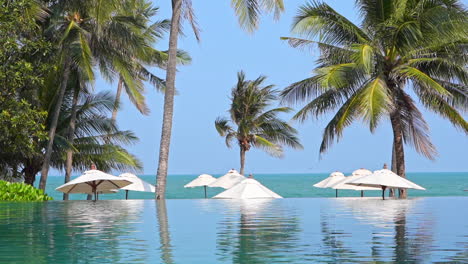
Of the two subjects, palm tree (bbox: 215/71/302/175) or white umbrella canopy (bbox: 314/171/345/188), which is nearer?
white umbrella canopy (bbox: 314/171/345/188)

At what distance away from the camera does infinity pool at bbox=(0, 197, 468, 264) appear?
704 centimetres

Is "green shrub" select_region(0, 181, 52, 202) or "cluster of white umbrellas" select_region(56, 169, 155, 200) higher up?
"cluster of white umbrellas" select_region(56, 169, 155, 200)

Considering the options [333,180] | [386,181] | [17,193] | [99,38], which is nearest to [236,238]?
[17,193]

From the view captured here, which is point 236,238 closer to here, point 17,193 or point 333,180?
point 17,193

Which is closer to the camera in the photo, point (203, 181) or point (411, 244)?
A: point (411, 244)

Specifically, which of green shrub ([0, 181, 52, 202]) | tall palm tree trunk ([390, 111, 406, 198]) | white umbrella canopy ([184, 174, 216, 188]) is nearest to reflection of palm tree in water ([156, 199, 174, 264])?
green shrub ([0, 181, 52, 202])

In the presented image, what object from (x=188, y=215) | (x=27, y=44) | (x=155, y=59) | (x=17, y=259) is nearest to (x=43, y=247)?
(x=17, y=259)

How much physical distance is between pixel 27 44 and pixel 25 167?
9.59m

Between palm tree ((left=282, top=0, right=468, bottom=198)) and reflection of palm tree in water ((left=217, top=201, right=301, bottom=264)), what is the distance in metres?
10.3

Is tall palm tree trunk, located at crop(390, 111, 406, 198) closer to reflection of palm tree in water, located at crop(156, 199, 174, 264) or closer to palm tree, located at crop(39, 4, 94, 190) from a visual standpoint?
palm tree, located at crop(39, 4, 94, 190)

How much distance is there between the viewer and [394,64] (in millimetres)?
24219

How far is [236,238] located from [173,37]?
1347 centimetres

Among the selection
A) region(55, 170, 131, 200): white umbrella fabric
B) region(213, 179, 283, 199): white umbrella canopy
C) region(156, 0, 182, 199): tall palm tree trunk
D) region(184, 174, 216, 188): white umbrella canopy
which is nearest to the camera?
region(156, 0, 182, 199): tall palm tree trunk

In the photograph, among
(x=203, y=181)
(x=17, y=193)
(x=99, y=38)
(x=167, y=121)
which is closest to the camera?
(x=17, y=193)
